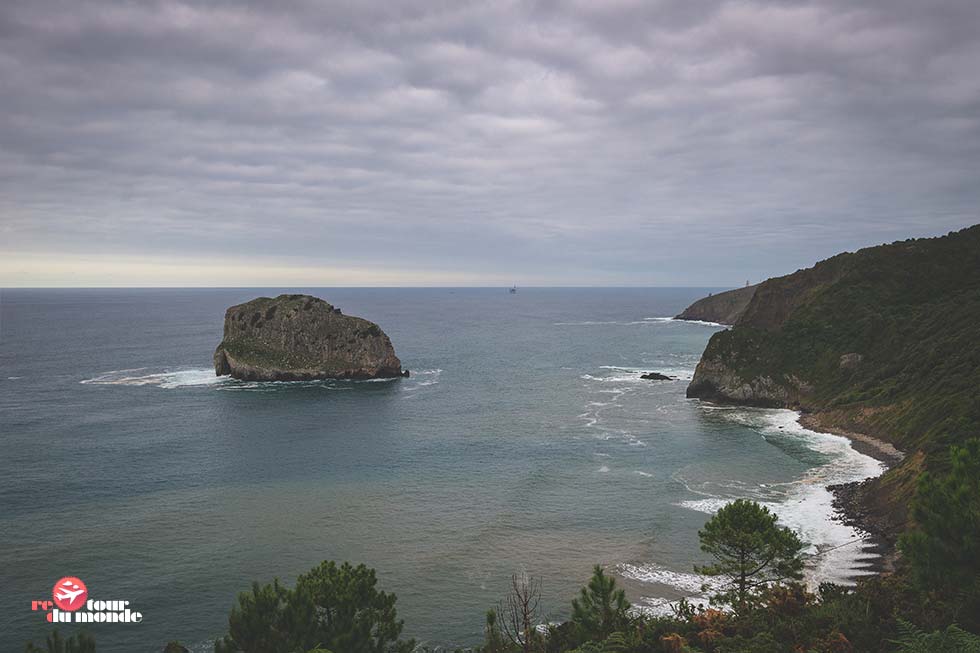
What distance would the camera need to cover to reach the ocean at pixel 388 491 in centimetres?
4312

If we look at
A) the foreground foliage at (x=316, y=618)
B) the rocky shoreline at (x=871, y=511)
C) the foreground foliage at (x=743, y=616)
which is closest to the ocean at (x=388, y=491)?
the rocky shoreline at (x=871, y=511)

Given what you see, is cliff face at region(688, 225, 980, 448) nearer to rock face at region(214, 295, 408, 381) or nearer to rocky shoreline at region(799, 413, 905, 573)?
rocky shoreline at region(799, 413, 905, 573)

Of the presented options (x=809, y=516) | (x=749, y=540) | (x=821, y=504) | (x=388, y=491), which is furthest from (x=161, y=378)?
(x=749, y=540)

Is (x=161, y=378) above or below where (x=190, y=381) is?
above

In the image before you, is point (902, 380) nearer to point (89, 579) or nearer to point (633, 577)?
point (633, 577)

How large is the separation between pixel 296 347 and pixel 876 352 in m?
106

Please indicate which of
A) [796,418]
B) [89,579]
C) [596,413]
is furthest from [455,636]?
[796,418]

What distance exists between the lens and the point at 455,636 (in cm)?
3791

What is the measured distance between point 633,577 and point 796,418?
6222cm

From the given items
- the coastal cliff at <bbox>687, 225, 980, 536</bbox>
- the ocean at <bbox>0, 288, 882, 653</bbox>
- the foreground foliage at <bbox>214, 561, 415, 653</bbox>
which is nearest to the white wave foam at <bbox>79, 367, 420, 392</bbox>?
the ocean at <bbox>0, 288, 882, 653</bbox>

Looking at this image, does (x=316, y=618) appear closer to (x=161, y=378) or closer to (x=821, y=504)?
(x=821, y=504)

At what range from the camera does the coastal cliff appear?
7038 cm

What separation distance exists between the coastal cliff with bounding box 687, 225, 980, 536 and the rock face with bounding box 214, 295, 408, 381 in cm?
6460

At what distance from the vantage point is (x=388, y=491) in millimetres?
63594
